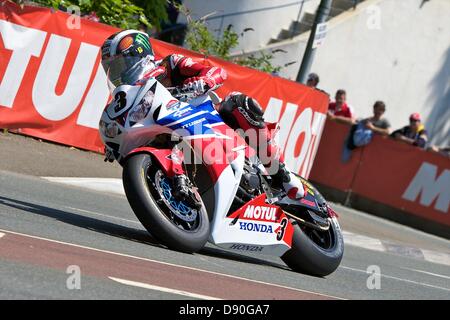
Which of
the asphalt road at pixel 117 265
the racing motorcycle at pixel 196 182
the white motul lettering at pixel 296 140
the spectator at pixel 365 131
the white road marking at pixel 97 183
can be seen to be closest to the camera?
the asphalt road at pixel 117 265

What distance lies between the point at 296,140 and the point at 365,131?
2001 mm

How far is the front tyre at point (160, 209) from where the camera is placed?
8156 mm

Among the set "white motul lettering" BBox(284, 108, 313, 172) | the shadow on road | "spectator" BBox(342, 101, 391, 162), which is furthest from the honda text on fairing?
"spectator" BBox(342, 101, 391, 162)

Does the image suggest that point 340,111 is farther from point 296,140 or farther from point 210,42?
point 210,42

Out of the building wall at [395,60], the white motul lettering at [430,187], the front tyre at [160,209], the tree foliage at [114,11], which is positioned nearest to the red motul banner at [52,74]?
the tree foliage at [114,11]

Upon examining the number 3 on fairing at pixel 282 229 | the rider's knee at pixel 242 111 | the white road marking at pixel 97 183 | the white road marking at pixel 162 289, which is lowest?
the white road marking at pixel 97 183

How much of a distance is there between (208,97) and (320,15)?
9881 millimetres

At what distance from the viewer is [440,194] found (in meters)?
18.9

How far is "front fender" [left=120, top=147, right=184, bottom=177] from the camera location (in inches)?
330

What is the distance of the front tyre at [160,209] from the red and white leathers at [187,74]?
81cm

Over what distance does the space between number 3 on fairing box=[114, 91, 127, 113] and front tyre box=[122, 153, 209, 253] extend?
54 cm

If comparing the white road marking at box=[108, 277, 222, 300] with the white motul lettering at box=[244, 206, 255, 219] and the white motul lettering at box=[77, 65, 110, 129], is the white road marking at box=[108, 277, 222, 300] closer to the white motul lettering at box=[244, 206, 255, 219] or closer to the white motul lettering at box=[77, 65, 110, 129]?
the white motul lettering at box=[244, 206, 255, 219]

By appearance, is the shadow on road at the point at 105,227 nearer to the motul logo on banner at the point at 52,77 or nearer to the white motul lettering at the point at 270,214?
the white motul lettering at the point at 270,214
